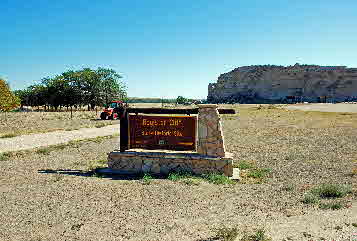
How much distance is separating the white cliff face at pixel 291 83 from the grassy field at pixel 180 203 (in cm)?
11694

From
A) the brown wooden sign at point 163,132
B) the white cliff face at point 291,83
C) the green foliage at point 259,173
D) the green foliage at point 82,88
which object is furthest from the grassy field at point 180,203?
the white cliff face at point 291,83

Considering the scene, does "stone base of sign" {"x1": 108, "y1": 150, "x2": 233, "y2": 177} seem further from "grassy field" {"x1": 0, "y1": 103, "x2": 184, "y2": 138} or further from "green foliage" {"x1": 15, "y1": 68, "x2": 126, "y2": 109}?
"green foliage" {"x1": 15, "y1": 68, "x2": 126, "y2": 109}

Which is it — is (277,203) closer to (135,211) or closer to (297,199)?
(297,199)

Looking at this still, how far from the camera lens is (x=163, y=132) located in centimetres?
1162

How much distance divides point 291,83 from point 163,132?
12628 centimetres

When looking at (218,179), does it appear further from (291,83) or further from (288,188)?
(291,83)

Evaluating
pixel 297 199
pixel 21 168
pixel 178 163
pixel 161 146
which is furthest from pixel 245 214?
pixel 21 168

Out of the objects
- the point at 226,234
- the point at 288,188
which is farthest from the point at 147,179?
the point at 226,234

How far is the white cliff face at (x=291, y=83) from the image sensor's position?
386 feet

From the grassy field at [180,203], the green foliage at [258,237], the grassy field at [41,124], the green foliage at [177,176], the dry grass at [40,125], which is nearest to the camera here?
the green foliage at [258,237]

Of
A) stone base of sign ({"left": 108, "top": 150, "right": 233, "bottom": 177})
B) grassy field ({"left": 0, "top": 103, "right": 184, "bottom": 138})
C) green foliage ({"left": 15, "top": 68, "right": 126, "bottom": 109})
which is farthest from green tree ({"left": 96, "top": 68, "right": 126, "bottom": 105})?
stone base of sign ({"left": 108, "top": 150, "right": 233, "bottom": 177})

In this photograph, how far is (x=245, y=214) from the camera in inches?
282

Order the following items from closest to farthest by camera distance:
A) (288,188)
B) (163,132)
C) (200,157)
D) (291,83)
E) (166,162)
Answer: (288,188) < (200,157) < (166,162) < (163,132) < (291,83)

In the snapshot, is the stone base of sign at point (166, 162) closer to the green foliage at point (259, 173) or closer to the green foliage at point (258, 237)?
the green foliage at point (259, 173)
